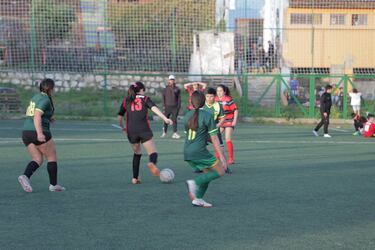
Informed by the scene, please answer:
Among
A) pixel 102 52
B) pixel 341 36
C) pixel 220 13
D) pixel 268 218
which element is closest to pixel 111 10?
pixel 102 52

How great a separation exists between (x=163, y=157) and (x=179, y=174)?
2698mm

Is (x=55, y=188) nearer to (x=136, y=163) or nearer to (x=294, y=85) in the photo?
(x=136, y=163)

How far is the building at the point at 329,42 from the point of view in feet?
94.9

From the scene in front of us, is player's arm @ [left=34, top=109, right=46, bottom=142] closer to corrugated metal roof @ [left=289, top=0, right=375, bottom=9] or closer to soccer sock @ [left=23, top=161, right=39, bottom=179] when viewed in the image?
soccer sock @ [left=23, top=161, right=39, bottom=179]

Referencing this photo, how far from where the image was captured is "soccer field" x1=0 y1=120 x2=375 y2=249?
7.12m

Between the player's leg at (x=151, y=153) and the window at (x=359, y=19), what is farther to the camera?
the window at (x=359, y=19)

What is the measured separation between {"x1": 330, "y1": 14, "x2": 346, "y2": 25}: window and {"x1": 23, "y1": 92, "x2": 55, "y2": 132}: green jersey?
2269 cm

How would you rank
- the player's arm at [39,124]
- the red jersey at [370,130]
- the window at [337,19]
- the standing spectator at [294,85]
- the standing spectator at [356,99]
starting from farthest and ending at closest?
the window at [337,19] < the standing spectator at [294,85] < the standing spectator at [356,99] < the red jersey at [370,130] < the player's arm at [39,124]

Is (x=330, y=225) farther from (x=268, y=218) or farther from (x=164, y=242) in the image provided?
(x=164, y=242)

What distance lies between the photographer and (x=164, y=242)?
6969mm

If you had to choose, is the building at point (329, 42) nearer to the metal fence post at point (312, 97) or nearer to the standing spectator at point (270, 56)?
the standing spectator at point (270, 56)

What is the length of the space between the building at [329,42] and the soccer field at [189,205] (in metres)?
13.4

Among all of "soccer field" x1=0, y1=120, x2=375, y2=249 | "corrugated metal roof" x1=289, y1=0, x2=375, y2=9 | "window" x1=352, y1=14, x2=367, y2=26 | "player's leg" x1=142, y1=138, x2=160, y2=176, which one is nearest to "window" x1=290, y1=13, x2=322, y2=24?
"corrugated metal roof" x1=289, y1=0, x2=375, y2=9

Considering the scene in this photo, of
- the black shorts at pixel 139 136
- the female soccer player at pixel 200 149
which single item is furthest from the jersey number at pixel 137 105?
the female soccer player at pixel 200 149
